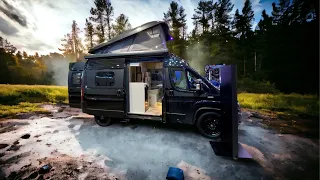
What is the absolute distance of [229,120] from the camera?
3.16 m

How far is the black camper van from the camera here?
12.6ft

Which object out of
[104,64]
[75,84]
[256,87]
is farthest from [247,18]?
[75,84]

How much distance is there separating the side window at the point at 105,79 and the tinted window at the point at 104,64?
206mm

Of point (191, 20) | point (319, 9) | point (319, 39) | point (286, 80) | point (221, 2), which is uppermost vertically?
point (221, 2)

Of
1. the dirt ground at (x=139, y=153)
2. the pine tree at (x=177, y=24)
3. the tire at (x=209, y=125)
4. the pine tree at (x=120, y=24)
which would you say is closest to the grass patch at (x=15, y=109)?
the dirt ground at (x=139, y=153)

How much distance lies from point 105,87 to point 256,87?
48.4 ft

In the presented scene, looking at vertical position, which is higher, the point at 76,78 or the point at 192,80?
the point at 76,78

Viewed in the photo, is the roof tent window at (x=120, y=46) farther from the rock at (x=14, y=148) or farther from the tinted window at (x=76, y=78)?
the rock at (x=14, y=148)

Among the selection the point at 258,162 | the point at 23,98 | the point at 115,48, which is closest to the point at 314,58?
the point at 258,162

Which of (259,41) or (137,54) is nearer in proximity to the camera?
(137,54)

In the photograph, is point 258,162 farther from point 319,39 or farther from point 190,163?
point 319,39

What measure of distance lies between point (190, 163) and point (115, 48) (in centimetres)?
429

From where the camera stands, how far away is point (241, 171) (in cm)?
253

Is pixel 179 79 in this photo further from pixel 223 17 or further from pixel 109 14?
pixel 223 17
